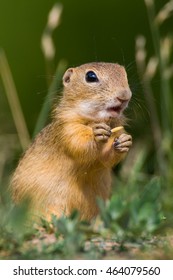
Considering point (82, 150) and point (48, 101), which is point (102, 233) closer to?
point (82, 150)

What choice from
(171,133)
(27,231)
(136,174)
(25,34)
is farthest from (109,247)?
(25,34)

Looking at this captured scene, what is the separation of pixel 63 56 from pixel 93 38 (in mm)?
528

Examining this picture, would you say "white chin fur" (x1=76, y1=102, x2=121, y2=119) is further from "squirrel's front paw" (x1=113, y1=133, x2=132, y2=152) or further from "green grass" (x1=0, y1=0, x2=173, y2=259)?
"green grass" (x1=0, y1=0, x2=173, y2=259)

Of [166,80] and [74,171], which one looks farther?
[166,80]

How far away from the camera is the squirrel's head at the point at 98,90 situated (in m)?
5.68

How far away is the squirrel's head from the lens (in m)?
5.68

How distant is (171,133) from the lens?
7.38 m

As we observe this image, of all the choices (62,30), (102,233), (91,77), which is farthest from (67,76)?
(62,30)

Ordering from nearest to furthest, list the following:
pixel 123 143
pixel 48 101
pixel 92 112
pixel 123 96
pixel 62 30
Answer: pixel 123 96, pixel 123 143, pixel 92 112, pixel 48 101, pixel 62 30

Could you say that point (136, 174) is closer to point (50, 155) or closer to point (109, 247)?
point (50, 155)

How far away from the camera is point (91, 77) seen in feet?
20.0

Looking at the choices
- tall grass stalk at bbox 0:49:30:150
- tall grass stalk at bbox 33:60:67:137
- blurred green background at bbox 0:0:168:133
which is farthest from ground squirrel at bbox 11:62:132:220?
blurred green background at bbox 0:0:168:133

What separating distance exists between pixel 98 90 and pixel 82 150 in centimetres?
48
